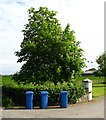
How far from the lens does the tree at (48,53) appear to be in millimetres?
24656

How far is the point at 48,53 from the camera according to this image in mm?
24781

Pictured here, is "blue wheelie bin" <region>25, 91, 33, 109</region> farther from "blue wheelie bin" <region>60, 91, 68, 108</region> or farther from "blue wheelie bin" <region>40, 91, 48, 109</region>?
"blue wheelie bin" <region>60, 91, 68, 108</region>

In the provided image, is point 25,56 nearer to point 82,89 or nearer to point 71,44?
point 71,44

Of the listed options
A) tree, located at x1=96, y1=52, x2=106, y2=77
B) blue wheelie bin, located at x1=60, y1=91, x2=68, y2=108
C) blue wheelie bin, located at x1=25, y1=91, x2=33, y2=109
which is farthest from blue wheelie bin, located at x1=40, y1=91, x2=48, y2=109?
tree, located at x1=96, y1=52, x2=106, y2=77

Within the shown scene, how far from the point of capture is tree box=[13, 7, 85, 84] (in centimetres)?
2466

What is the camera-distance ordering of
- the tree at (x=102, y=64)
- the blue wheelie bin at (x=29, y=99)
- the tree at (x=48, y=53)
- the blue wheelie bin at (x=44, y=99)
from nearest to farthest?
the blue wheelie bin at (x=29, y=99) < the blue wheelie bin at (x=44, y=99) < the tree at (x=48, y=53) < the tree at (x=102, y=64)

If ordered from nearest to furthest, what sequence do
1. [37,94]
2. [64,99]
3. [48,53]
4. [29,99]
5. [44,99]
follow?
[29,99], [44,99], [64,99], [37,94], [48,53]

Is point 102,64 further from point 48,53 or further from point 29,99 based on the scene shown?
point 29,99

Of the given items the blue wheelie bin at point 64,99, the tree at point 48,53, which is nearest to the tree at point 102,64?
the tree at point 48,53

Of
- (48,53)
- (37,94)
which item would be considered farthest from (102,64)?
(37,94)

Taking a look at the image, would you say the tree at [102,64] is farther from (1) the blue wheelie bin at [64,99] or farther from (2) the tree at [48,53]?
(1) the blue wheelie bin at [64,99]

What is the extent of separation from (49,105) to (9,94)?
2852mm

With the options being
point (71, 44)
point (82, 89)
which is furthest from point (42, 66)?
point (82, 89)

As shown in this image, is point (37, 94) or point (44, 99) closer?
point (44, 99)
